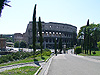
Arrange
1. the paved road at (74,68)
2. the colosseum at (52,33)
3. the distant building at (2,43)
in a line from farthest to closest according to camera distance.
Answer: the colosseum at (52,33), the distant building at (2,43), the paved road at (74,68)

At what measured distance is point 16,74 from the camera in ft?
31.2

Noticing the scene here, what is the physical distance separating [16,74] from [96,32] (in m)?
65.1

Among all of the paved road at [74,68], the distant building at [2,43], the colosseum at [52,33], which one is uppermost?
the colosseum at [52,33]

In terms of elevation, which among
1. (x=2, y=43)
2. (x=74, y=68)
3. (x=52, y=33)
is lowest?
(x=74, y=68)

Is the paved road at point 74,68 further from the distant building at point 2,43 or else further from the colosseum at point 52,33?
the colosseum at point 52,33

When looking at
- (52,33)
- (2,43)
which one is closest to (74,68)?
(2,43)

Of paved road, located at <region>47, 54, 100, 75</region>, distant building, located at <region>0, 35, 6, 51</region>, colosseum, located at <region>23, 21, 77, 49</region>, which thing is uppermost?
colosseum, located at <region>23, 21, 77, 49</region>

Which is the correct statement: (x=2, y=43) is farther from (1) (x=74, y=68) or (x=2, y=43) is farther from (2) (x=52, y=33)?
(1) (x=74, y=68)

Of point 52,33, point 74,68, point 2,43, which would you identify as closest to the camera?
point 74,68

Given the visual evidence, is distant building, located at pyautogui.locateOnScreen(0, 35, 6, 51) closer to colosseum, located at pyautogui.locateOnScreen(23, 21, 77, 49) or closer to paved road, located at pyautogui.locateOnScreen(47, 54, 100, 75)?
A: colosseum, located at pyautogui.locateOnScreen(23, 21, 77, 49)

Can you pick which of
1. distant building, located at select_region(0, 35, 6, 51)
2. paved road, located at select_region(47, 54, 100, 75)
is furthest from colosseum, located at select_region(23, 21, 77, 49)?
paved road, located at select_region(47, 54, 100, 75)

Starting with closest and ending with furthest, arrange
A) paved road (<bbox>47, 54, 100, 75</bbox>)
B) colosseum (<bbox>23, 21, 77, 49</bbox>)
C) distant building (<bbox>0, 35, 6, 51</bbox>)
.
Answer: paved road (<bbox>47, 54, 100, 75</bbox>), distant building (<bbox>0, 35, 6, 51</bbox>), colosseum (<bbox>23, 21, 77, 49</bbox>)

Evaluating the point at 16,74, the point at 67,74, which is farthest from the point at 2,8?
the point at 67,74

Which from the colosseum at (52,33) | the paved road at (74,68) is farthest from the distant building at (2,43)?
the paved road at (74,68)
